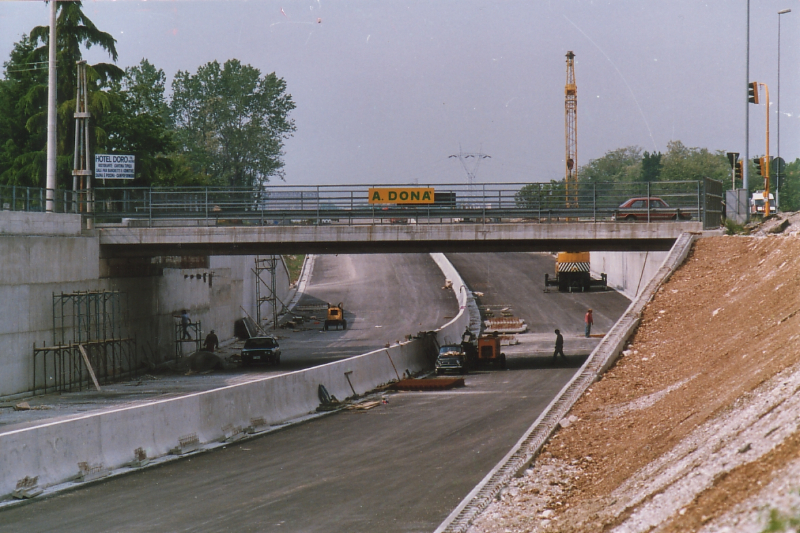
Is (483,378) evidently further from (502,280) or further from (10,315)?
(502,280)

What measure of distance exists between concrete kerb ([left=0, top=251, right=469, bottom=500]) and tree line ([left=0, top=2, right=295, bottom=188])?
1315 inches

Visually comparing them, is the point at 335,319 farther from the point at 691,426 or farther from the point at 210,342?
the point at 691,426

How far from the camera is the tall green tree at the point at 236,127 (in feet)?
390

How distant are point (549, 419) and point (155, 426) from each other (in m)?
8.53

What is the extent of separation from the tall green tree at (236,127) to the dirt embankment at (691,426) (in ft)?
334

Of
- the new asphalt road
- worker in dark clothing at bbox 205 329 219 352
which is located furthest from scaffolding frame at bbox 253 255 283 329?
the new asphalt road

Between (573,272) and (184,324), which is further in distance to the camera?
(573,272)

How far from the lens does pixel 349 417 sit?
24.1 m

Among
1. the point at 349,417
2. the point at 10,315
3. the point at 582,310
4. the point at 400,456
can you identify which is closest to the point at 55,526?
the point at 400,456

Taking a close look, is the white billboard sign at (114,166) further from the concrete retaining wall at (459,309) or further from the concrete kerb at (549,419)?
the concrete kerb at (549,419)

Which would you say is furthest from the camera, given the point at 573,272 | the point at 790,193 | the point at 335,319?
the point at 790,193

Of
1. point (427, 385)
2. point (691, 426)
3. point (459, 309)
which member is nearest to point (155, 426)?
point (691, 426)

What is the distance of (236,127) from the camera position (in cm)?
12081

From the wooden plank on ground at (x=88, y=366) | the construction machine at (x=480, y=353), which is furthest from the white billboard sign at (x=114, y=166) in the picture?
the construction machine at (x=480, y=353)
